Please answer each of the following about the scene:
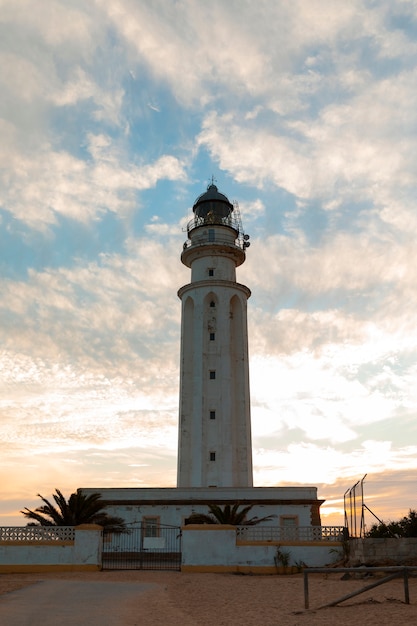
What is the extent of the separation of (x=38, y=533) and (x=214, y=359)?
17959 mm

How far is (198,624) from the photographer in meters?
10.5

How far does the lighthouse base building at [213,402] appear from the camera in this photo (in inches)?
1193

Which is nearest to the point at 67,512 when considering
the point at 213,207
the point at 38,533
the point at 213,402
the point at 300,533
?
the point at 38,533

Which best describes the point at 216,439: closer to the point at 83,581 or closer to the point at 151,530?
the point at 151,530

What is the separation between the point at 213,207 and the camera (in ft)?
139

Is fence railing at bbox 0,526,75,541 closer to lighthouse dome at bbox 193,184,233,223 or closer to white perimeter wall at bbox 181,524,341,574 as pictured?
white perimeter wall at bbox 181,524,341,574

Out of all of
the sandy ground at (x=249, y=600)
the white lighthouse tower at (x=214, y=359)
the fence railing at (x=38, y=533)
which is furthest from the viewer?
the white lighthouse tower at (x=214, y=359)

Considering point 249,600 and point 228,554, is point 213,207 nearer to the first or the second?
point 228,554

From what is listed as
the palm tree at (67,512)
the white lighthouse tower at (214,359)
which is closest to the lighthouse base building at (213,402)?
the white lighthouse tower at (214,359)

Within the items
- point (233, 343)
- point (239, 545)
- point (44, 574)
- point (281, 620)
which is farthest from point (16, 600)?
point (233, 343)

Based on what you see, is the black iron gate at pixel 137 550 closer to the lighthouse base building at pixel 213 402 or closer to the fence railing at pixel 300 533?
the lighthouse base building at pixel 213 402

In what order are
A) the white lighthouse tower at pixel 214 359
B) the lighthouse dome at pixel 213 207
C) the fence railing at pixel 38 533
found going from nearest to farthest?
the fence railing at pixel 38 533 → the white lighthouse tower at pixel 214 359 → the lighthouse dome at pixel 213 207

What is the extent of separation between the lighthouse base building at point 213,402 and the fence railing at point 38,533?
839 centimetres

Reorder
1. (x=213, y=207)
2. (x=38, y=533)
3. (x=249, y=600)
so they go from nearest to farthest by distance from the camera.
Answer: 1. (x=249, y=600)
2. (x=38, y=533)
3. (x=213, y=207)
